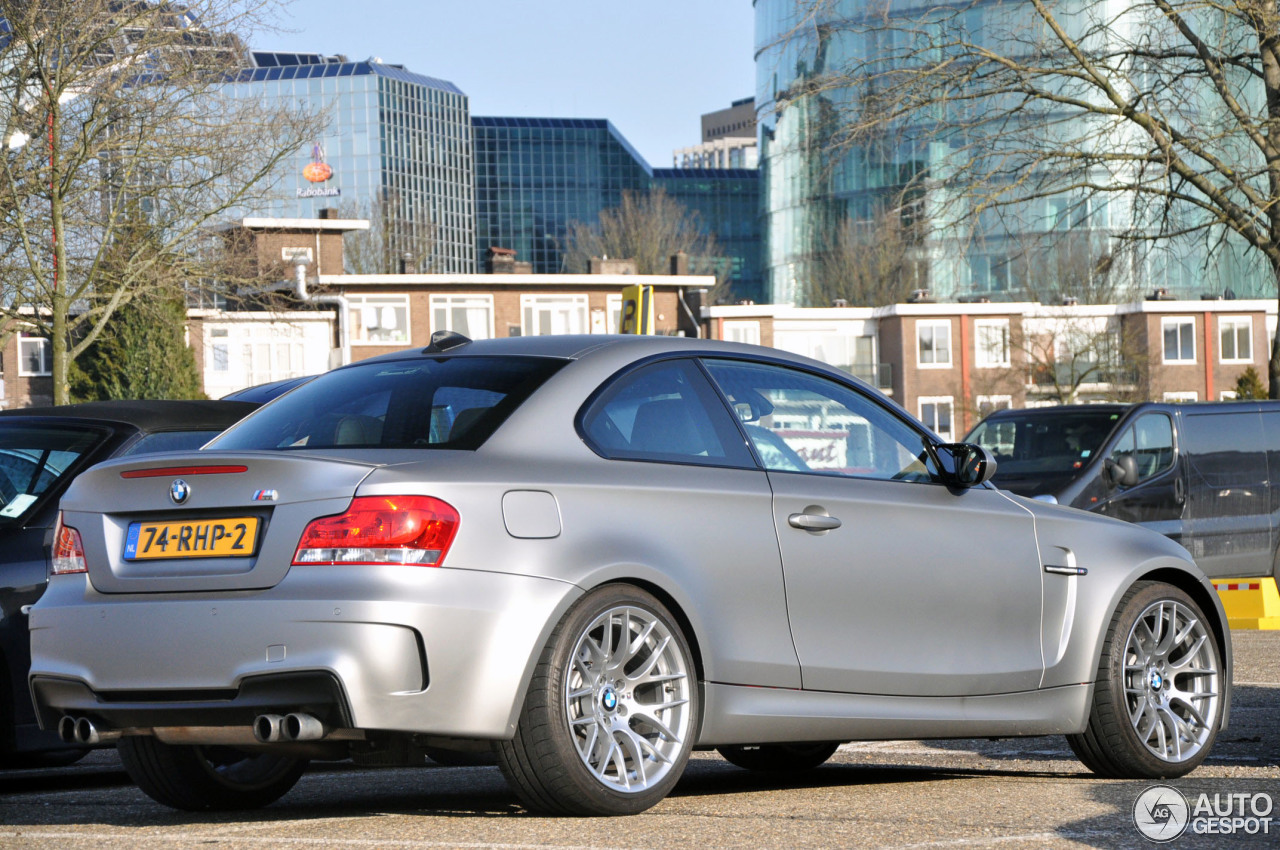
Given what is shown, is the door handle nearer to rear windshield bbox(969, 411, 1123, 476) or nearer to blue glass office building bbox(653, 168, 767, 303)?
rear windshield bbox(969, 411, 1123, 476)

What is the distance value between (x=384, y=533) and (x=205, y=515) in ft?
1.93

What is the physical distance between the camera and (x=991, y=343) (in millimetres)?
75562

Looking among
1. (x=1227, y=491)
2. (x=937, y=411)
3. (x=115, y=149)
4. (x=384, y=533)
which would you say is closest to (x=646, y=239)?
(x=937, y=411)

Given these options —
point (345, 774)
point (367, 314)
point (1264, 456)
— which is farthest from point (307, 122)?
point (367, 314)

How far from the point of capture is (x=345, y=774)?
23.2 ft

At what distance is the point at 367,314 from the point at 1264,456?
57.5 meters

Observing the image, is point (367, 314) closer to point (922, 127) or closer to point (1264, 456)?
point (922, 127)

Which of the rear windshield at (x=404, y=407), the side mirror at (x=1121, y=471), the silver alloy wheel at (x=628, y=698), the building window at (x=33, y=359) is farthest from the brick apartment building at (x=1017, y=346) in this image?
the silver alloy wheel at (x=628, y=698)

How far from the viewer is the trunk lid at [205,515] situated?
15.6ft

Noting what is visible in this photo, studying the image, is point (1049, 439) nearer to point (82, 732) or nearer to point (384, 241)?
point (82, 732)

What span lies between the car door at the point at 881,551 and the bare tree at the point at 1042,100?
44.9ft

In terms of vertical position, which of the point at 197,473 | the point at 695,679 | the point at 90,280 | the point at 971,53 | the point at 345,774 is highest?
the point at 971,53

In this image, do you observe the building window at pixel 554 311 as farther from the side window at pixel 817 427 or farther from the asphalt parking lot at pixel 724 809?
the side window at pixel 817 427

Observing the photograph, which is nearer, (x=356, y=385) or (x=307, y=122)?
(x=356, y=385)
